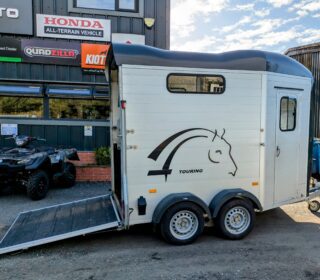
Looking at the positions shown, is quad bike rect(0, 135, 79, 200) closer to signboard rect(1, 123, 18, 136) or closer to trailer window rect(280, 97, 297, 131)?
signboard rect(1, 123, 18, 136)

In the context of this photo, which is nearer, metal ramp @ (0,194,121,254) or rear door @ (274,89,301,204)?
metal ramp @ (0,194,121,254)

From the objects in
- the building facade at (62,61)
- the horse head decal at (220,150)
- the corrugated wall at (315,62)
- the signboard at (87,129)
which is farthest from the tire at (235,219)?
the corrugated wall at (315,62)

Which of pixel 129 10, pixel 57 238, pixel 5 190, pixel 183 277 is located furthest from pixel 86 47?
pixel 183 277

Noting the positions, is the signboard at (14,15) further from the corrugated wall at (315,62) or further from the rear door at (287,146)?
the corrugated wall at (315,62)

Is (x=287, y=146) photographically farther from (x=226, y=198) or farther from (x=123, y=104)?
(x=123, y=104)

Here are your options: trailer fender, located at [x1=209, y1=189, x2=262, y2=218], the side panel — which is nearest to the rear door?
the side panel

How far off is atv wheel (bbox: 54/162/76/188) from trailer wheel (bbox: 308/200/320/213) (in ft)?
18.9

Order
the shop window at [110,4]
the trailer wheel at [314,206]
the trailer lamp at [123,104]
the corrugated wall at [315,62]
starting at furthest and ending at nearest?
the corrugated wall at [315,62], the shop window at [110,4], the trailer wheel at [314,206], the trailer lamp at [123,104]

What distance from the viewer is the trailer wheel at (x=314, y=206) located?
5.77 metres

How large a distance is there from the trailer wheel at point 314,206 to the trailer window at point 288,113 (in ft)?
6.27

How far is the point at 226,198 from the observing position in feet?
14.0

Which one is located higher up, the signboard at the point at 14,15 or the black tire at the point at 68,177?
the signboard at the point at 14,15

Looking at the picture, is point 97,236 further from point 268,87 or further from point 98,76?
point 98,76

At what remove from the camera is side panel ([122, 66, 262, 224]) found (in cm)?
403
